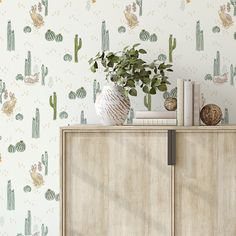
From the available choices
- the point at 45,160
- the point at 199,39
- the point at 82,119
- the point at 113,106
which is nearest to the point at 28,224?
the point at 45,160

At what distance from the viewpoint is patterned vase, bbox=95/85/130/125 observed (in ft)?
9.34

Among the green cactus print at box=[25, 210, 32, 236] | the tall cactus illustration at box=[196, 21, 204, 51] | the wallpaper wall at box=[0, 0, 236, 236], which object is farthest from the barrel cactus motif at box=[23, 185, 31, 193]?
the tall cactus illustration at box=[196, 21, 204, 51]

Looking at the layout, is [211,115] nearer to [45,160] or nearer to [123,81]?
[123,81]

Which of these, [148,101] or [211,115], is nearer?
[211,115]

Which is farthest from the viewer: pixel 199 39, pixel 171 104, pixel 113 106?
pixel 199 39

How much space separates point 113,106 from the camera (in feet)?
9.35

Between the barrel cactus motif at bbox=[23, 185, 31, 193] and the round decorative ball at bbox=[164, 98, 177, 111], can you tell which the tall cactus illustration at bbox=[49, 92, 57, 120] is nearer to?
the barrel cactus motif at bbox=[23, 185, 31, 193]

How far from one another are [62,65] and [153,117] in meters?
0.69

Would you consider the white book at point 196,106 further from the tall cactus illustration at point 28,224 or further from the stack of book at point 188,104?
the tall cactus illustration at point 28,224

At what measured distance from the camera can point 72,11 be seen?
3.21 m

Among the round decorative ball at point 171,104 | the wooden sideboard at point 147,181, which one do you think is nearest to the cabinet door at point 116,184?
the wooden sideboard at point 147,181

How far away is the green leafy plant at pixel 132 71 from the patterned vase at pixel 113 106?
0.34 ft

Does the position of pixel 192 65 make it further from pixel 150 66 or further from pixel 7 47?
pixel 7 47

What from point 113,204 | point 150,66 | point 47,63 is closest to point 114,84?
point 150,66
